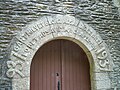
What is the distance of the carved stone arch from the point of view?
12.8 feet

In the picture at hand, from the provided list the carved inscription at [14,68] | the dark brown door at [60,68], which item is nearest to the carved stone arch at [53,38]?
the carved inscription at [14,68]

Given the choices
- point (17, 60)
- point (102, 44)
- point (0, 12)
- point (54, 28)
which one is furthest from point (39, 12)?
point (102, 44)

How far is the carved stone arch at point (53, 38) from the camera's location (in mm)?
3908

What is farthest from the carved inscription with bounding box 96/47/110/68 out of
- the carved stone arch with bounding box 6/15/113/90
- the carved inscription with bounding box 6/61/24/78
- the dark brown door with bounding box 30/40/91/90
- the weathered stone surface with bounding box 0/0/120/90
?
the carved inscription with bounding box 6/61/24/78

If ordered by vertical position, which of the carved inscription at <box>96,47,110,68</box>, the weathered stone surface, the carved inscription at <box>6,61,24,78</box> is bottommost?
the carved inscription at <box>6,61,24,78</box>

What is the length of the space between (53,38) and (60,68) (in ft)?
2.58

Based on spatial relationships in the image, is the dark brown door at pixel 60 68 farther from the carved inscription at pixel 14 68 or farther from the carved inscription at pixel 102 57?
the carved inscription at pixel 14 68

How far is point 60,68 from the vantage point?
4625mm

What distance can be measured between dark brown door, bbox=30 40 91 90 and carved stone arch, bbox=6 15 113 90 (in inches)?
12.5

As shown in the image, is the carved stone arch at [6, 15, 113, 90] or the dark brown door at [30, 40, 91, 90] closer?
the carved stone arch at [6, 15, 113, 90]

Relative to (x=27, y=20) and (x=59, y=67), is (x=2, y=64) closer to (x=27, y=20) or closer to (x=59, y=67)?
(x=27, y=20)

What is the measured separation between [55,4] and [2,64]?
1.69 metres

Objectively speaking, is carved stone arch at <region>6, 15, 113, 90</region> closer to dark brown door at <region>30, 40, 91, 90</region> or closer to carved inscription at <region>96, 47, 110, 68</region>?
carved inscription at <region>96, 47, 110, 68</region>

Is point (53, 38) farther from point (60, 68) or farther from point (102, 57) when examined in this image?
point (102, 57)
